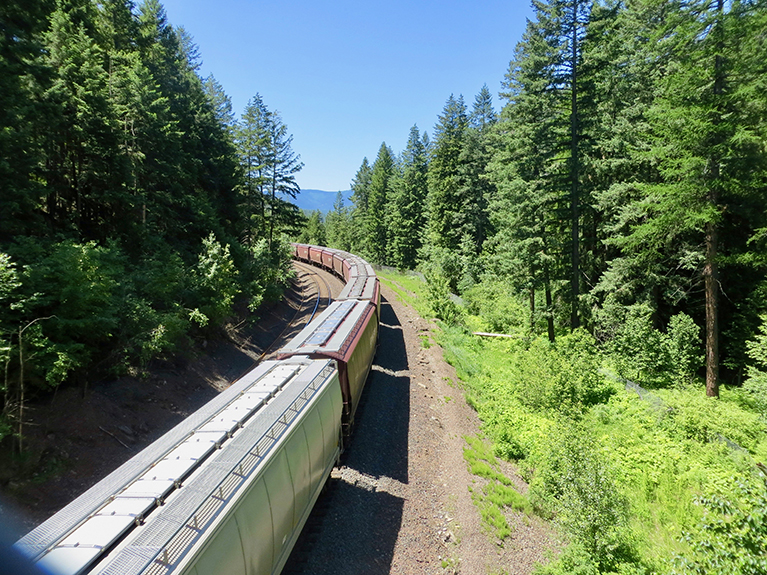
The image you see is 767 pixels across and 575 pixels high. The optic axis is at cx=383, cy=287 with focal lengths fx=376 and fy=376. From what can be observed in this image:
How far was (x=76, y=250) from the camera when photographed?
10938 millimetres

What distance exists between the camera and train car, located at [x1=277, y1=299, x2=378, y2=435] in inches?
440

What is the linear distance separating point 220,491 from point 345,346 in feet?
21.4

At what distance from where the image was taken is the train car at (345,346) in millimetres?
11183

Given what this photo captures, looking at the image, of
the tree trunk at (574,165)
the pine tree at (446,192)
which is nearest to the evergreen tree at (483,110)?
the pine tree at (446,192)

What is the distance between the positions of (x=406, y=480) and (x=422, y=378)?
270 inches

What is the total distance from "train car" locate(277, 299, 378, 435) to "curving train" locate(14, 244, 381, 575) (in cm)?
53

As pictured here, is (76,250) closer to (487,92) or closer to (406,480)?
(406,480)

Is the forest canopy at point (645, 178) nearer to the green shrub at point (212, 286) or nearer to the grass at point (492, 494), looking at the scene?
the grass at point (492, 494)

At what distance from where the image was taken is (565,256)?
76.8 ft

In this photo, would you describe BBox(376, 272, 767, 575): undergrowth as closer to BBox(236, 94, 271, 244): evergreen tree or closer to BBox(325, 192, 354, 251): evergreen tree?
BBox(236, 94, 271, 244): evergreen tree

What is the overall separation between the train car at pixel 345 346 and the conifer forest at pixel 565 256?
17.3 feet

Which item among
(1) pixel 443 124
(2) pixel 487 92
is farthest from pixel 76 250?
(2) pixel 487 92

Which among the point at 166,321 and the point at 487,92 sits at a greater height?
the point at 487,92

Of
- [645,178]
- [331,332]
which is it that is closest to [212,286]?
[331,332]
